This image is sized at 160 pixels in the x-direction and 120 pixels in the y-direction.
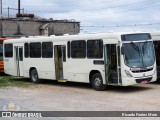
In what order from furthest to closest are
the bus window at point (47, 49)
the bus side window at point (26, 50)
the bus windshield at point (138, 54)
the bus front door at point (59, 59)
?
the bus side window at point (26, 50), the bus window at point (47, 49), the bus front door at point (59, 59), the bus windshield at point (138, 54)

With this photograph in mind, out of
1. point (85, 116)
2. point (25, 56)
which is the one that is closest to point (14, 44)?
point (25, 56)

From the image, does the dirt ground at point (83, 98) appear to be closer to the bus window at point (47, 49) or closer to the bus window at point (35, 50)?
the bus window at point (47, 49)

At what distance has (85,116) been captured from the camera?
1141cm

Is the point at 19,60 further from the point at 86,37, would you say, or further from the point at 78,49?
the point at 86,37

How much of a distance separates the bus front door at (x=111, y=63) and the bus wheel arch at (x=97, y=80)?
0.51 metres

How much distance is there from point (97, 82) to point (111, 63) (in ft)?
4.18

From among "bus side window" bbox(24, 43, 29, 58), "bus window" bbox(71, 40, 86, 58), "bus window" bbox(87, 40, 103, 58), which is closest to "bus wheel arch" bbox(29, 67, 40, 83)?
"bus side window" bbox(24, 43, 29, 58)

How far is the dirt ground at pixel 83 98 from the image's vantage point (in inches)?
516

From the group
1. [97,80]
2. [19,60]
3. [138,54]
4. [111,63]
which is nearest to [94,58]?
[97,80]

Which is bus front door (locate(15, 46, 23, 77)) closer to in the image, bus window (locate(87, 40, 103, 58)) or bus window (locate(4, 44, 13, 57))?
bus window (locate(4, 44, 13, 57))

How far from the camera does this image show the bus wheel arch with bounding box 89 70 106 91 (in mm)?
17853

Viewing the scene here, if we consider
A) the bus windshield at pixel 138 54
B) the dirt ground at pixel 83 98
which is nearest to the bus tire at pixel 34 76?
the dirt ground at pixel 83 98

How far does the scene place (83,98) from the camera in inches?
616

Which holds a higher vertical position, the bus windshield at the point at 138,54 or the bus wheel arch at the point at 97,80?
the bus windshield at the point at 138,54
